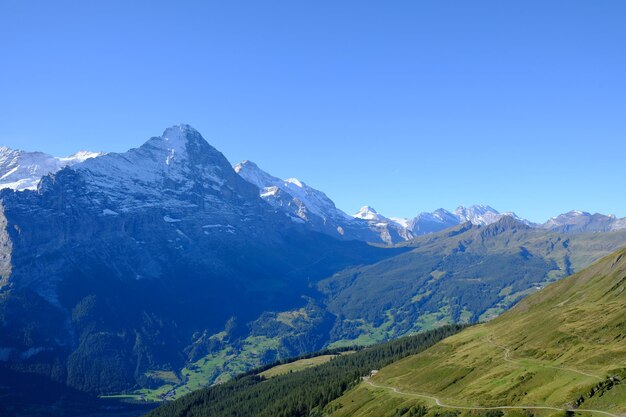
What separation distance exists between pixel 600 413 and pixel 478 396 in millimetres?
49496

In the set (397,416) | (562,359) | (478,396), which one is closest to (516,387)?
(478,396)

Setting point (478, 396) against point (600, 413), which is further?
point (478, 396)

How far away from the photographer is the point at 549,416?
147000mm

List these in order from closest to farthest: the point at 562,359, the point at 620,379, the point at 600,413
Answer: the point at 600,413
the point at 620,379
the point at 562,359

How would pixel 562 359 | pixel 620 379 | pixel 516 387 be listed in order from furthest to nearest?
pixel 562 359
pixel 516 387
pixel 620 379

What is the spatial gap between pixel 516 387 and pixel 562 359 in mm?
24167

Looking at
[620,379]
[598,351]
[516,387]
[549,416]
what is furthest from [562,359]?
[549,416]

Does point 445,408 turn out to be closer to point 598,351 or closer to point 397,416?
point 397,416

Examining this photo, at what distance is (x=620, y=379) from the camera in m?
155

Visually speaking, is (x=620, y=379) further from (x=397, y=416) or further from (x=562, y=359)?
(x=397, y=416)

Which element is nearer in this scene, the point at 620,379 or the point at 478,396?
the point at 620,379

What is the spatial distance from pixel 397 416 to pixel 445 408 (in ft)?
63.2

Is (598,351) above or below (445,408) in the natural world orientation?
above

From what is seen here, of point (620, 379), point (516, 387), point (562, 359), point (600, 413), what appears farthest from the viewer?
point (562, 359)
